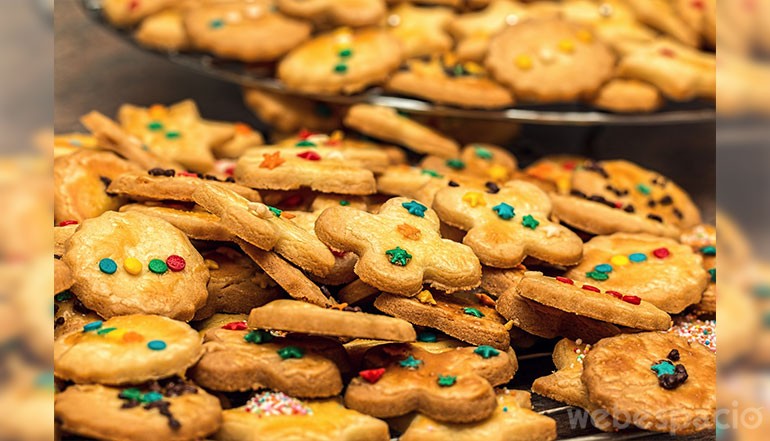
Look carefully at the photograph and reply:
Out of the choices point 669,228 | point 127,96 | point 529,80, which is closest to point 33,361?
point 669,228

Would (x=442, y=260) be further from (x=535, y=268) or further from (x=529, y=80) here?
(x=529, y=80)

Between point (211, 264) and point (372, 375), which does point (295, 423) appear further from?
point (211, 264)

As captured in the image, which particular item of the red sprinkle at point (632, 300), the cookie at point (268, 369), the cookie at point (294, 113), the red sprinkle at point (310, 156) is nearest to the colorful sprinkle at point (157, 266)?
the cookie at point (268, 369)

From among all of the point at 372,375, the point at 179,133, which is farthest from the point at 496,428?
the point at 179,133

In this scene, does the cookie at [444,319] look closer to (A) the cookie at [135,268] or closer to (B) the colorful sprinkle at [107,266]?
(A) the cookie at [135,268]

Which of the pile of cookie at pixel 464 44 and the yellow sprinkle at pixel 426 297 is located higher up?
the pile of cookie at pixel 464 44
